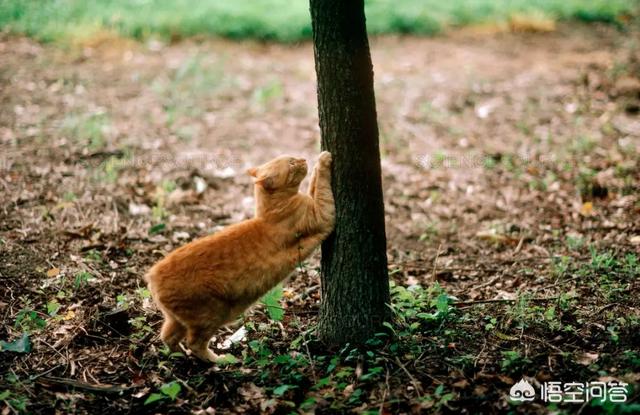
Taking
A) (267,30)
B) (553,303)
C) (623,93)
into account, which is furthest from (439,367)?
(267,30)

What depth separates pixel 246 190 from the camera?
6.53 metres

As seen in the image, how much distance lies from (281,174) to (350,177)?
555 millimetres

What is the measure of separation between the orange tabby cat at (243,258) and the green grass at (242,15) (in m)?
7.68

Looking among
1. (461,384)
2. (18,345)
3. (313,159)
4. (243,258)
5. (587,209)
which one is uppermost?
(313,159)

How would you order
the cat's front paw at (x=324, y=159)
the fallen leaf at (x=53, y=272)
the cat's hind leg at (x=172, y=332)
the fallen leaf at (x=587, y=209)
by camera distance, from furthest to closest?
the fallen leaf at (x=587, y=209) → the fallen leaf at (x=53, y=272) → the cat's hind leg at (x=172, y=332) → the cat's front paw at (x=324, y=159)

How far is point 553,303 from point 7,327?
151 inches

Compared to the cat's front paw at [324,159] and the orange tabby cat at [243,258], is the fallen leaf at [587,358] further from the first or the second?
the cat's front paw at [324,159]

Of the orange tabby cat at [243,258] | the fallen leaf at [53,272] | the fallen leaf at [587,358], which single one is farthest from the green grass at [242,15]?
the fallen leaf at [587,358]

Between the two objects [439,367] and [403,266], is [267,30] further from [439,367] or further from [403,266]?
[439,367]

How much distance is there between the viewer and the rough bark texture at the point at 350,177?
3502 mm

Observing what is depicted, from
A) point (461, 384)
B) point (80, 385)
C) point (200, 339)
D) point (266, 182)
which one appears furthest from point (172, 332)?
point (461, 384)

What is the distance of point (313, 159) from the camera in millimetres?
6969

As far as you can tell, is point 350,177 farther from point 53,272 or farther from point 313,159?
point 313,159

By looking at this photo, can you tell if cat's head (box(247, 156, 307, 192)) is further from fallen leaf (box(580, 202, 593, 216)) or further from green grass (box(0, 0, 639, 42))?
green grass (box(0, 0, 639, 42))
